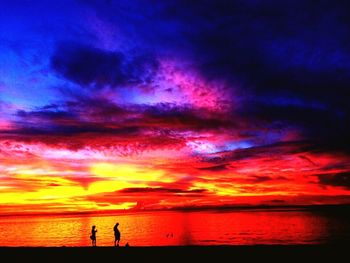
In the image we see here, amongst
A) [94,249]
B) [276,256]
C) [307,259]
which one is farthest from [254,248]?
[94,249]

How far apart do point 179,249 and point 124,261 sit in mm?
5486

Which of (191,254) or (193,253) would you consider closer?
(191,254)

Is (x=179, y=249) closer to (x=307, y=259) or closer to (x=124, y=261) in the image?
(x=124, y=261)

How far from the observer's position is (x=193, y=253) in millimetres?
26094

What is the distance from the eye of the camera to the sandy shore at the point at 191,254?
2366 cm

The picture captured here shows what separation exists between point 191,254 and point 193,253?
1.49ft

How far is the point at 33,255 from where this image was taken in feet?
91.4

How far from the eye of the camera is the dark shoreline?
77.7ft

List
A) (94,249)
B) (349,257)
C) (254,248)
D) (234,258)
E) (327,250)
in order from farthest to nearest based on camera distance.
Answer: (94,249) → (254,248) → (327,250) → (234,258) → (349,257)

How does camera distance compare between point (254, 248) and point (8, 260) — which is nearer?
point (8, 260)

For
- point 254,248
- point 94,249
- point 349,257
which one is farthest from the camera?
point 94,249

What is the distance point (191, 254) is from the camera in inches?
1011

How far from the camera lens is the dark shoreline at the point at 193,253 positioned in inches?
933

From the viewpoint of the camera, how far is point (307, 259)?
22.4m
